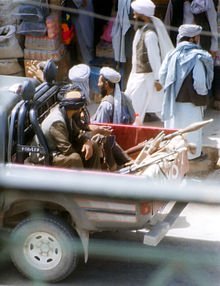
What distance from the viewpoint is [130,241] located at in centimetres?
490

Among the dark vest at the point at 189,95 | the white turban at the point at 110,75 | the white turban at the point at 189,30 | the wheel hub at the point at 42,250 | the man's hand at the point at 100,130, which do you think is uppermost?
the white turban at the point at 189,30

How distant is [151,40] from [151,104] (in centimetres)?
82

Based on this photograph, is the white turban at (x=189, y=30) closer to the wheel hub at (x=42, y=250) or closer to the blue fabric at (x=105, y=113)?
the blue fabric at (x=105, y=113)

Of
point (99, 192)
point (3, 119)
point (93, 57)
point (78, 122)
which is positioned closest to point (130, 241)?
point (78, 122)

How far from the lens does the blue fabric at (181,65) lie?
5.64 m

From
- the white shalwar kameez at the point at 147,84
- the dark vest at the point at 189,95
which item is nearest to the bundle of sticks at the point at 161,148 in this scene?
the dark vest at the point at 189,95

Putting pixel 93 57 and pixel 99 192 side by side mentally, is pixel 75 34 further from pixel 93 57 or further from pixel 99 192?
pixel 99 192

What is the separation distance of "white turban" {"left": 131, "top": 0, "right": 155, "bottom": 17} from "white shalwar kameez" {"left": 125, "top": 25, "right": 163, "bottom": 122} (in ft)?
0.72

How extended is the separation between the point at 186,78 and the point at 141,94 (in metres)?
1.04

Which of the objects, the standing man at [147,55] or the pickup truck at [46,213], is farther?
the standing man at [147,55]

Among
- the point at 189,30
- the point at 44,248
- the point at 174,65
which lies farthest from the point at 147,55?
the point at 44,248

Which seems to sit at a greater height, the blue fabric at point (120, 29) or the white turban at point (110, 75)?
the white turban at point (110, 75)

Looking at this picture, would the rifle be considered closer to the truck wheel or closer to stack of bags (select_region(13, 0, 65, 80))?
the truck wheel

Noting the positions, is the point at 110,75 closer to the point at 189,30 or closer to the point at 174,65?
the point at 174,65
